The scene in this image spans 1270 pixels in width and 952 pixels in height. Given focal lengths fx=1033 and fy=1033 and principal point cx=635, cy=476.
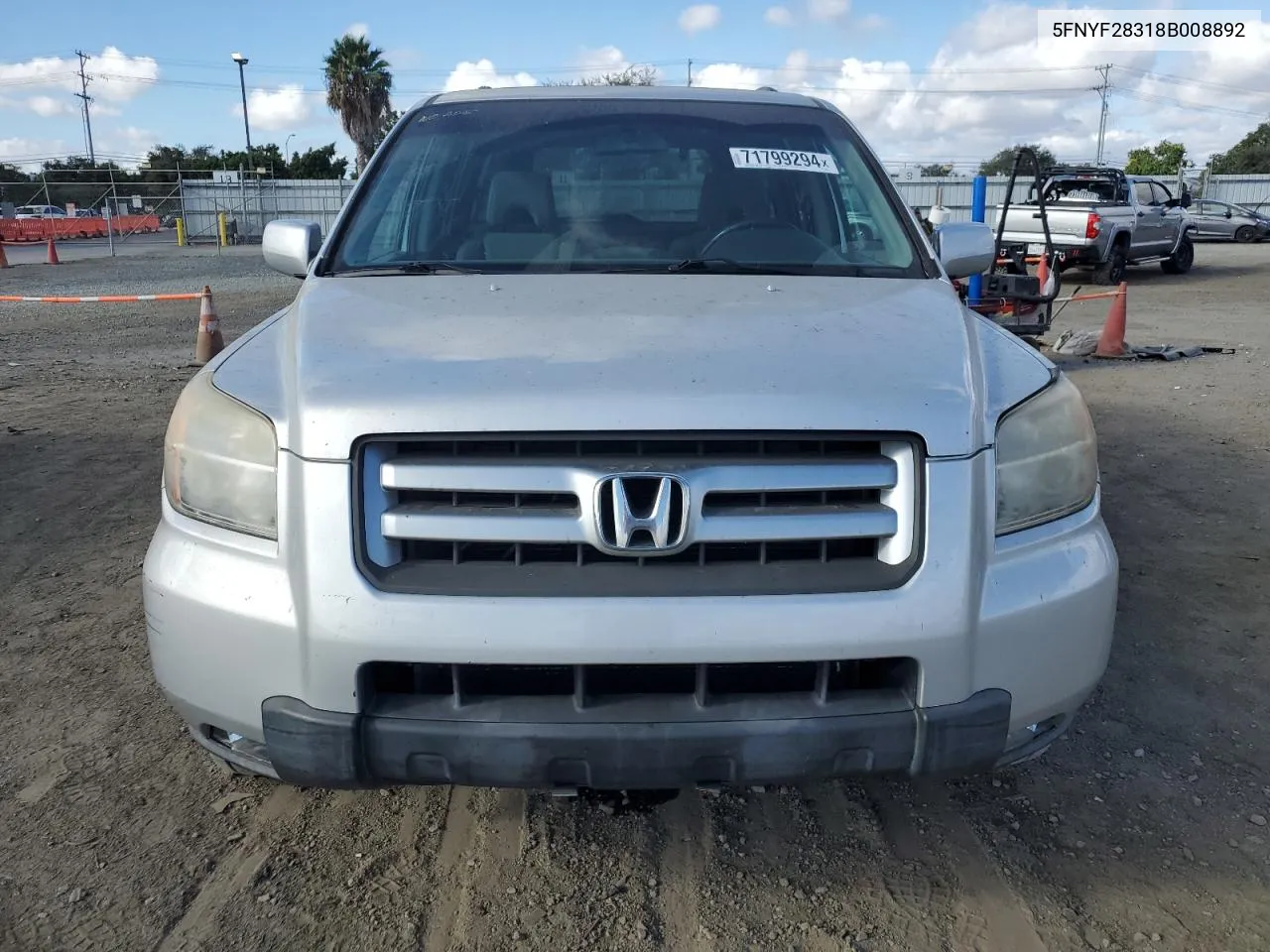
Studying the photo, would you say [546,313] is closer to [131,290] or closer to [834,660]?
[834,660]

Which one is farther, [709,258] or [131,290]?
[131,290]

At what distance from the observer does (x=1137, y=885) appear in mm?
2369

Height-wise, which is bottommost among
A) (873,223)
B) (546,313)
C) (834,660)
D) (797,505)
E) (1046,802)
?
(1046,802)

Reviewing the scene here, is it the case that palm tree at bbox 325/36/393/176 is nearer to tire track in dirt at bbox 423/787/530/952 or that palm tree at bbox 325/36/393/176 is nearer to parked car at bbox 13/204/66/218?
parked car at bbox 13/204/66/218

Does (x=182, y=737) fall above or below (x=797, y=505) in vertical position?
below

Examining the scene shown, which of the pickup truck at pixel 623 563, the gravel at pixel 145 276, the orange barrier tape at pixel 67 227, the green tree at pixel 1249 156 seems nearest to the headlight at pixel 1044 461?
the pickup truck at pixel 623 563

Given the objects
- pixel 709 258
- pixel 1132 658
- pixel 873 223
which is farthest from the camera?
pixel 1132 658

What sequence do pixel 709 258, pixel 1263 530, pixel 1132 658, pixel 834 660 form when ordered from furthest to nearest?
pixel 1263 530 → pixel 1132 658 → pixel 709 258 → pixel 834 660

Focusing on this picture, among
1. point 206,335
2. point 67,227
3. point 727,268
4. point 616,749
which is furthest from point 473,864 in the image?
point 67,227

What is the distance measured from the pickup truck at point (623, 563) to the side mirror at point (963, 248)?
3.66 ft

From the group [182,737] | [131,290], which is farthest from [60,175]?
[182,737]

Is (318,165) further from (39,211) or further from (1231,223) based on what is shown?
(1231,223)

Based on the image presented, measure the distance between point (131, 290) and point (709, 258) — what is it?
56.2 ft

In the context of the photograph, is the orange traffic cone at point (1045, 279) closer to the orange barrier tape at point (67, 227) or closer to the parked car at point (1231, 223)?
the parked car at point (1231, 223)
